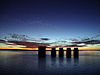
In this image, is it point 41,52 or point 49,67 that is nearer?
point 49,67

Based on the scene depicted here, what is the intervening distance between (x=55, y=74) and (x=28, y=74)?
16.1 ft

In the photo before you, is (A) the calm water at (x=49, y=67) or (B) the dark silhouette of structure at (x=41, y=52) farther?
(B) the dark silhouette of structure at (x=41, y=52)

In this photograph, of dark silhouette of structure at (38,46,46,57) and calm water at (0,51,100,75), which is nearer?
calm water at (0,51,100,75)

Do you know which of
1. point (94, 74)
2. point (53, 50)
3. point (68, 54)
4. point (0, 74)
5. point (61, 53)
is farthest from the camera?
point (53, 50)

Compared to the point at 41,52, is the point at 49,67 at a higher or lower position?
lower

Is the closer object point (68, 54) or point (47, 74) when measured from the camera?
point (47, 74)

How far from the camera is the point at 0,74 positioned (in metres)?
17.0

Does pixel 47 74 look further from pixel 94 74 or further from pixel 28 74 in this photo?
pixel 94 74

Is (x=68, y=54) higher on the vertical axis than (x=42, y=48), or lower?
lower

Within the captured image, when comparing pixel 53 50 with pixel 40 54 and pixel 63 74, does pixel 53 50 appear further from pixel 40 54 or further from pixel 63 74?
pixel 63 74

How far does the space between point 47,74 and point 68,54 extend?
4407cm

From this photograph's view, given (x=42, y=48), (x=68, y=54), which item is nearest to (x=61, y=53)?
(x=68, y=54)

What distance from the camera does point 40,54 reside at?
61531mm

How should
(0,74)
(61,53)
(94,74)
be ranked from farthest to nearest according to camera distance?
1. (61,53)
2. (94,74)
3. (0,74)
